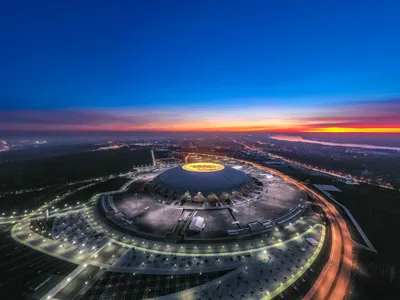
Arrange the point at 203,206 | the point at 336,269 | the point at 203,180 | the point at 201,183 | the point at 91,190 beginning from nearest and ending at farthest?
the point at 336,269 → the point at 203,206 → the point at 201,183 → the point at 203,180 → the point at 91,190

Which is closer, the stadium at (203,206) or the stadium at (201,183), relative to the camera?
the stadium at (203,206)

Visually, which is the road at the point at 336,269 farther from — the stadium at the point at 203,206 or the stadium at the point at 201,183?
the stadium at the point at 201,183

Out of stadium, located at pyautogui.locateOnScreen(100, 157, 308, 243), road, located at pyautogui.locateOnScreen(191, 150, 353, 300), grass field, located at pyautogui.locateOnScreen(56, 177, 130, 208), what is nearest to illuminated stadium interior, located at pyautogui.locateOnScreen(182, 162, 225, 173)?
stadium, located at pyautogui.locateOnScreen(100, 157, 308, 243)

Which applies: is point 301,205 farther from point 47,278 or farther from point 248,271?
point 47,278

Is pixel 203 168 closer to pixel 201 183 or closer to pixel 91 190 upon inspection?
pixel 201 183

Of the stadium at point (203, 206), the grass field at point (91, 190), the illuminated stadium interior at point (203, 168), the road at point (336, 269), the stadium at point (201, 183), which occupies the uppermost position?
the illuminated stadium interior at point (203, 168)

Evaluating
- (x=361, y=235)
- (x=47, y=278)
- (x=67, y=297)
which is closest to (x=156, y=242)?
(x=67, y=297)

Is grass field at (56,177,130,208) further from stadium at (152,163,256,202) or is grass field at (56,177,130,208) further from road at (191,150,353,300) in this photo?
road at (191,150,353,300)

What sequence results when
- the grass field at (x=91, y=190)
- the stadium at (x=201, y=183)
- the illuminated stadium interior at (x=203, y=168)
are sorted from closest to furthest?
1. the stadium at (x=201, y=183)
2. the grass field at (x=91, y=190)
3. the illuminated stadium interior at (x=203, y=168)

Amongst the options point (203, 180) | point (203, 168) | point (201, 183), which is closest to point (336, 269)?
point (201, 183)

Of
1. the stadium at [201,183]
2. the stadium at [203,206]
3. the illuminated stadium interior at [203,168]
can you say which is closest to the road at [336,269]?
the stadium at [203,206]

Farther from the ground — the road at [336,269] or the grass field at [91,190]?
the grass field at [91,190]
